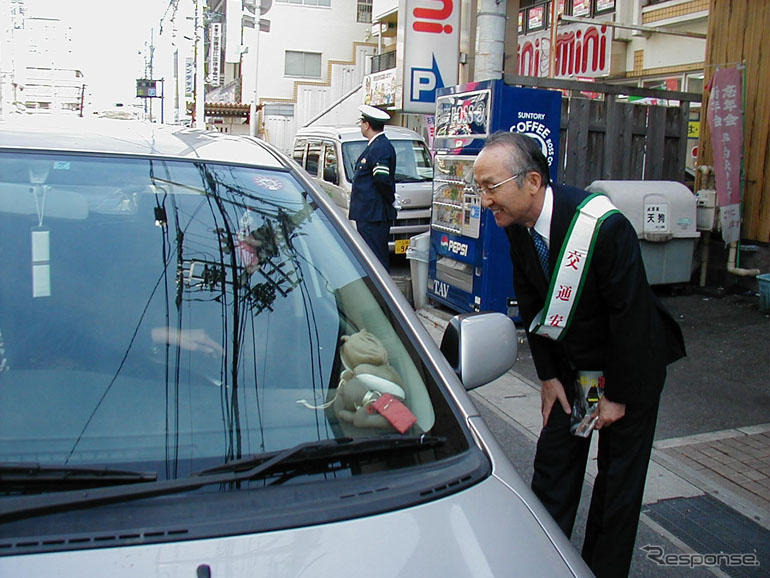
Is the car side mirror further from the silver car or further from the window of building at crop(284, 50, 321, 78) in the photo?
the window of building at crop(284, 50, 321, 78)

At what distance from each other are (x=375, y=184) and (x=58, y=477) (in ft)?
A: 21.7

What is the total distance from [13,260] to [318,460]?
105 centimetres

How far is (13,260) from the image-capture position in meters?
2.07

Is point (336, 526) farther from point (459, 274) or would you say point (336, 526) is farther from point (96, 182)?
point (459, 274)

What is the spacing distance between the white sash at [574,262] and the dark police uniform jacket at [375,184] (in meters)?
5.35

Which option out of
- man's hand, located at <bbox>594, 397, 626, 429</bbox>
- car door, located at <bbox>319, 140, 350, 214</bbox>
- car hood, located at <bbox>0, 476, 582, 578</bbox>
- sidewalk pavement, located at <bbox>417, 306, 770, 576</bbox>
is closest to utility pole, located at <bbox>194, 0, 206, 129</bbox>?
Result: car door, located at <bbox>319, 140, 350, 214</bbox>

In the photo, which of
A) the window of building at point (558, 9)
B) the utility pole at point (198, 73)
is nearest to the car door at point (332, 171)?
the window of building at point (558, 9)

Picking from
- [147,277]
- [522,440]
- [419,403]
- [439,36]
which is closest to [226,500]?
[419,403]

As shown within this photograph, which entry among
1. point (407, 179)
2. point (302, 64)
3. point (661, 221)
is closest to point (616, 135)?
point (661, 221)

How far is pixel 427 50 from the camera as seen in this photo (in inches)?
368

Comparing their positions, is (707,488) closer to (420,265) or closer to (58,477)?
(58,477)

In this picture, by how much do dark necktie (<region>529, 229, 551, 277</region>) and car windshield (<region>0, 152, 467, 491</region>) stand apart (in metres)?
0.76

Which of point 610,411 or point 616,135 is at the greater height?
point 616,135

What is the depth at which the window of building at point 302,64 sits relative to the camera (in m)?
34.6
